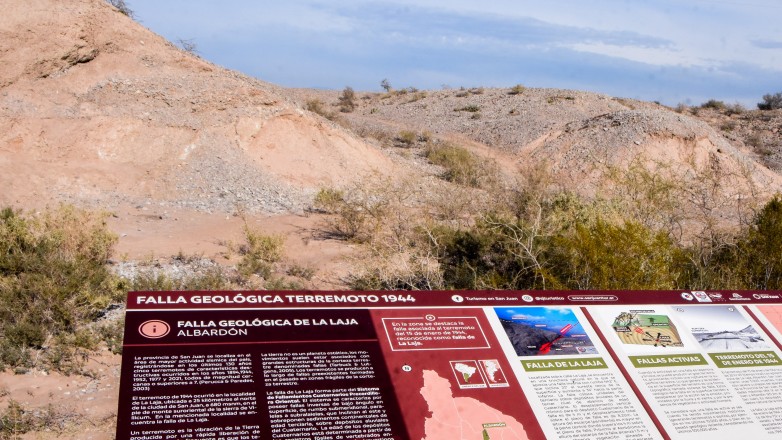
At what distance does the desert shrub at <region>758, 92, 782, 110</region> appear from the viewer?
3492 cm

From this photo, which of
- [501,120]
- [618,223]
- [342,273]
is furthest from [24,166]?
[501,120]

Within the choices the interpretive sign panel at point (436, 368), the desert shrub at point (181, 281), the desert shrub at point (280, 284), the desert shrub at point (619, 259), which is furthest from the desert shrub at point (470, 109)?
the interpretive sign panel at point (436, 368)

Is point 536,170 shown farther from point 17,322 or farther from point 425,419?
point 425,419

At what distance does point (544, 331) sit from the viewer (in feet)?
13.8

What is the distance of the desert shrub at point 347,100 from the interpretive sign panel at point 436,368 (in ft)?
92.4

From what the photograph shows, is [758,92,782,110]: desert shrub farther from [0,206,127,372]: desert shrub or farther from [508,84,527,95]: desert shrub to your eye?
[0,206,127,372]: desert shrub

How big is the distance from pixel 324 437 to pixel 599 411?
1.46 m

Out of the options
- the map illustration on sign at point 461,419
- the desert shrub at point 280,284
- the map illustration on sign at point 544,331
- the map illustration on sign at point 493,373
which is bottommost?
the map illustration on sign at point 461,419

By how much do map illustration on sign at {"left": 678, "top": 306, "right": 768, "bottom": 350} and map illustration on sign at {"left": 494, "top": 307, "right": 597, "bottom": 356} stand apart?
828mm

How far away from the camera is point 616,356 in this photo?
4.18 m

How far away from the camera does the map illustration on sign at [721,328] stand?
454cm

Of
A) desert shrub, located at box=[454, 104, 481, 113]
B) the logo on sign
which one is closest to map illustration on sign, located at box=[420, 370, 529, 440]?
the logo on sign

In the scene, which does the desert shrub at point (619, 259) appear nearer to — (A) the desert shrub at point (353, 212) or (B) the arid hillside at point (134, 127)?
(A) the desert shrub at point (353, 212)

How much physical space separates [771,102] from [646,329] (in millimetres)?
35783
